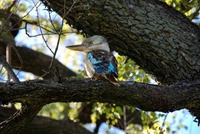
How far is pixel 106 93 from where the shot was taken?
3818 mm

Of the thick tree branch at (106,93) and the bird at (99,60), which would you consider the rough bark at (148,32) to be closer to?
the bird at (99,60)

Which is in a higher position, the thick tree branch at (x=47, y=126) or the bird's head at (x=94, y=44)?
the bird's head at (x=94, y=44)

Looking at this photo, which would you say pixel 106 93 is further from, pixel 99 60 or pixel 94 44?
pixel 94 44

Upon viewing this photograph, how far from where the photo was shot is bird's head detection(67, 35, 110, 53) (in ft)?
15.2

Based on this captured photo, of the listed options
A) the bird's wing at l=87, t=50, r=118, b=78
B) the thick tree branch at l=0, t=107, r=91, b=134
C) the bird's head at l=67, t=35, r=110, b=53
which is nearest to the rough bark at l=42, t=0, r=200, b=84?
the bird's head at l=67, t=35, r=110, b=53

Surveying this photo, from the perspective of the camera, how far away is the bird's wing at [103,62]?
4.07m

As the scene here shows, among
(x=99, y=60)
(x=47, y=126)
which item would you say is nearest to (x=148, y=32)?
(x=99, y=60)

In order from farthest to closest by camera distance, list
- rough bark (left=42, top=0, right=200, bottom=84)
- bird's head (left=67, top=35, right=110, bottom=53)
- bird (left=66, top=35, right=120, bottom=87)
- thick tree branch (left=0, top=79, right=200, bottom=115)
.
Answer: bird's head (left=67, top=35, right=110, bottom=53), rough bark (left=42, top=0, right=200, bottom=84), bird (left=66, top=35, right=120, bottom=87), thick tree branch (left=0, top=79, right=200, bottom=115)

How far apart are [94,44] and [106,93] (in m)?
1.08

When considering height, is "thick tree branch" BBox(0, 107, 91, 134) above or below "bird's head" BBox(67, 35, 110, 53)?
below

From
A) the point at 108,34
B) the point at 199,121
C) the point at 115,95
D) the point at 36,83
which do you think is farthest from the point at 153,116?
the point at 36,83

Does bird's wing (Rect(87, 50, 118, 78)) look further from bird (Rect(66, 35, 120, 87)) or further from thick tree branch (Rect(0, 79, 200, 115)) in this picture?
thick tree branch (Rect(0, 79, 200, 115))

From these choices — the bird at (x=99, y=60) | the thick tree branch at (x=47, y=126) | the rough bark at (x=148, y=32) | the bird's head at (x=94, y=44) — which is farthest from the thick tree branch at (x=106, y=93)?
the thick tree branch at (x=47, y=126)

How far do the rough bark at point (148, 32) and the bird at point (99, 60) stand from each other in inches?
5.9
